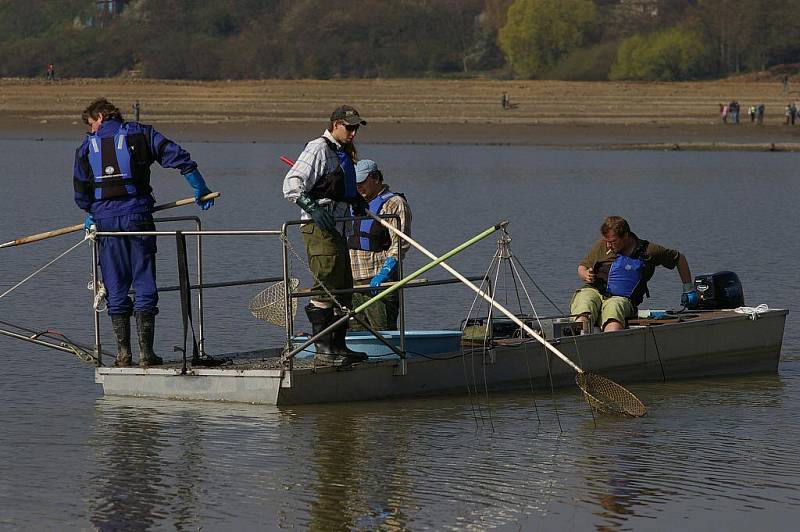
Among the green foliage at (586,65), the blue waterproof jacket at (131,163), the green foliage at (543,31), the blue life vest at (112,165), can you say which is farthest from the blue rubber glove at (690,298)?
the green foliage at (543,31)

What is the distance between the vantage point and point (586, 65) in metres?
75.9

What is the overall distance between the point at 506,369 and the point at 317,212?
200 cm

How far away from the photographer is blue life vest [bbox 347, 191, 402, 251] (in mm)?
10781

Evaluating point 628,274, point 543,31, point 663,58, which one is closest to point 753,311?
point 628,274

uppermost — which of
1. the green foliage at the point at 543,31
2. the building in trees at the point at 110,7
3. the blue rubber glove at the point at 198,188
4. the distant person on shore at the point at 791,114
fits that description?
the building in trees at the point at 110,7

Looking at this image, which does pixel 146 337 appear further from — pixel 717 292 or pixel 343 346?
pixel 717 292

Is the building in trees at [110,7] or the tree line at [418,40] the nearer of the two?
the tree line at [418,40]

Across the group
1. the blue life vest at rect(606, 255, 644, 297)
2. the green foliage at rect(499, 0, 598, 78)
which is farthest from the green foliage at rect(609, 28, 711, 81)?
the blue life vest at rect(606, 255, 644, 297)

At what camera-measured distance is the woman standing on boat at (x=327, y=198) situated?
32.2 ft

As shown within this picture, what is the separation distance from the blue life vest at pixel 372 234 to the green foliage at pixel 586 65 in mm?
64125

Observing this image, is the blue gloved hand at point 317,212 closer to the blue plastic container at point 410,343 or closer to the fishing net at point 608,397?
the blue plastic container at point 410,343

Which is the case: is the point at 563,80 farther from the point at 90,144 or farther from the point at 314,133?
the point at 90,144

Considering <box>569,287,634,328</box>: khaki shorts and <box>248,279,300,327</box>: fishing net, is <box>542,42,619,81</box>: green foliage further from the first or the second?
<box>248,279,300,327</box>: fishing net

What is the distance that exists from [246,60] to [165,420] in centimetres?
7245
